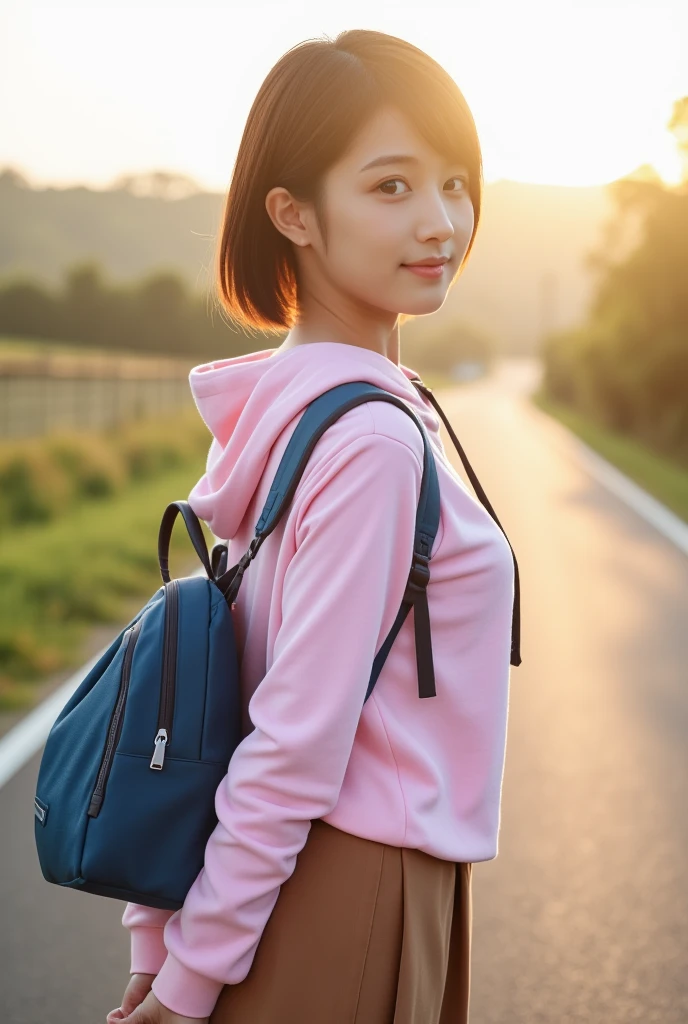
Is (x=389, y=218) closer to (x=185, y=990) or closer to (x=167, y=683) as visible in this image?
(x=167, y=683)

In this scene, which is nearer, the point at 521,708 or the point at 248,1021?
the point at 248,1021

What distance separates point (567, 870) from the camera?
3773 mm

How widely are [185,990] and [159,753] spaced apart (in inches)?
10.8

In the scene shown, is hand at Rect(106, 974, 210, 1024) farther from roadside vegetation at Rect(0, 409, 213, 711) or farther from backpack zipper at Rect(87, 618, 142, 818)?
roadside vegetation at Rect(0, 409, 213, 711)

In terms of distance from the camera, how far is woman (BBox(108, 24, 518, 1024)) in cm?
124

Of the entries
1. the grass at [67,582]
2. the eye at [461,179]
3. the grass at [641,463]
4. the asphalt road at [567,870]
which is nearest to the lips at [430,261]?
the eye at [461,179]

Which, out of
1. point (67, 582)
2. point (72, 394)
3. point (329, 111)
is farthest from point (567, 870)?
point (72, 394)

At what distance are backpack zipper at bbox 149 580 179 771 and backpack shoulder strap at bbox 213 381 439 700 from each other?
0.43 feet

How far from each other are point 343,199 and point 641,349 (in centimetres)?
2171

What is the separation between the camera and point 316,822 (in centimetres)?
132

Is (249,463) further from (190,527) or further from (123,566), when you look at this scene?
(123,566)

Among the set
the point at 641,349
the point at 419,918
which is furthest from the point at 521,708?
the point at 641,349

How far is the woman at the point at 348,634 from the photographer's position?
124 cm

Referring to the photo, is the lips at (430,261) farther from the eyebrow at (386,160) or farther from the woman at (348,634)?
the eyebrow at (386,160)
